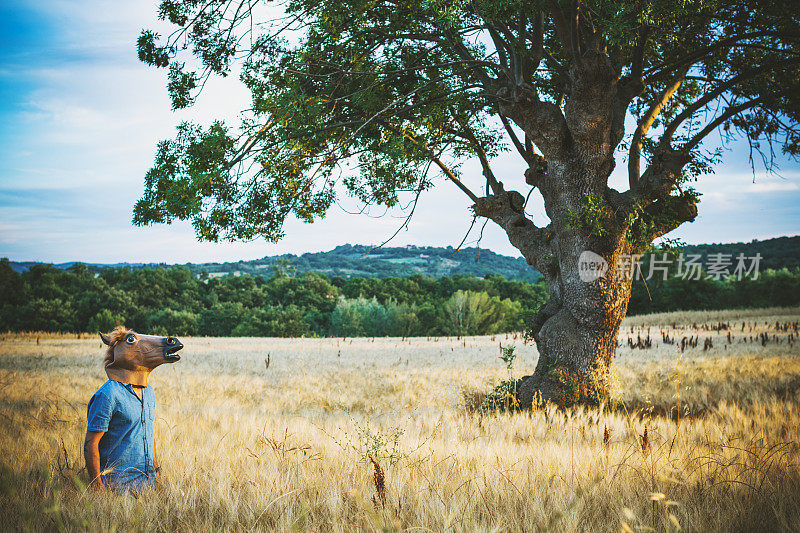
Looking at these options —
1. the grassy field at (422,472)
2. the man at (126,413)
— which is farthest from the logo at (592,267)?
the man at (126,413)

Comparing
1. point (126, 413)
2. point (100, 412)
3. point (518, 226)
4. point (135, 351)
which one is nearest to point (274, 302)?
point (518, 226)

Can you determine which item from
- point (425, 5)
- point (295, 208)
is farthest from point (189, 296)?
point (425, 5)

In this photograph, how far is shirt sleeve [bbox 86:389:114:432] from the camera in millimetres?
3414

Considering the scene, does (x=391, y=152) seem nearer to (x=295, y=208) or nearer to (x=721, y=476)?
(x=295, y=208)

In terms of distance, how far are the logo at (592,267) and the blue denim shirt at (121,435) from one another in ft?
23.8

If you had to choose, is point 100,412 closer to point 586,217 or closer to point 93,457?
point 93,457

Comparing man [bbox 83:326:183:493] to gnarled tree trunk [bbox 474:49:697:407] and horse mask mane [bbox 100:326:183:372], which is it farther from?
gnarled tree trunk [bbox 474:49:697:407]

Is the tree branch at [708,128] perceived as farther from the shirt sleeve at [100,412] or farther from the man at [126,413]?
the shirt sleeve at [100,412]

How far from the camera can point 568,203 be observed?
859cm

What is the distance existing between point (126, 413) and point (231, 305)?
7281 cm

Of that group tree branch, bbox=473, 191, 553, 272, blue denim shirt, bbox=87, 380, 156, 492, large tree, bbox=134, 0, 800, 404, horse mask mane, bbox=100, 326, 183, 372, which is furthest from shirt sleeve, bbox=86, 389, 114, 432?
tree branch, bbox=473, 191, 553, 272

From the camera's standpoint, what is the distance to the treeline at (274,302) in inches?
2249

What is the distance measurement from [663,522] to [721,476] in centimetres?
141

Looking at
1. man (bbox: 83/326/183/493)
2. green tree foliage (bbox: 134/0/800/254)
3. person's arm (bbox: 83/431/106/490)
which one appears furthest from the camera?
green tree foliage (bbox: 134/0/800/254)
